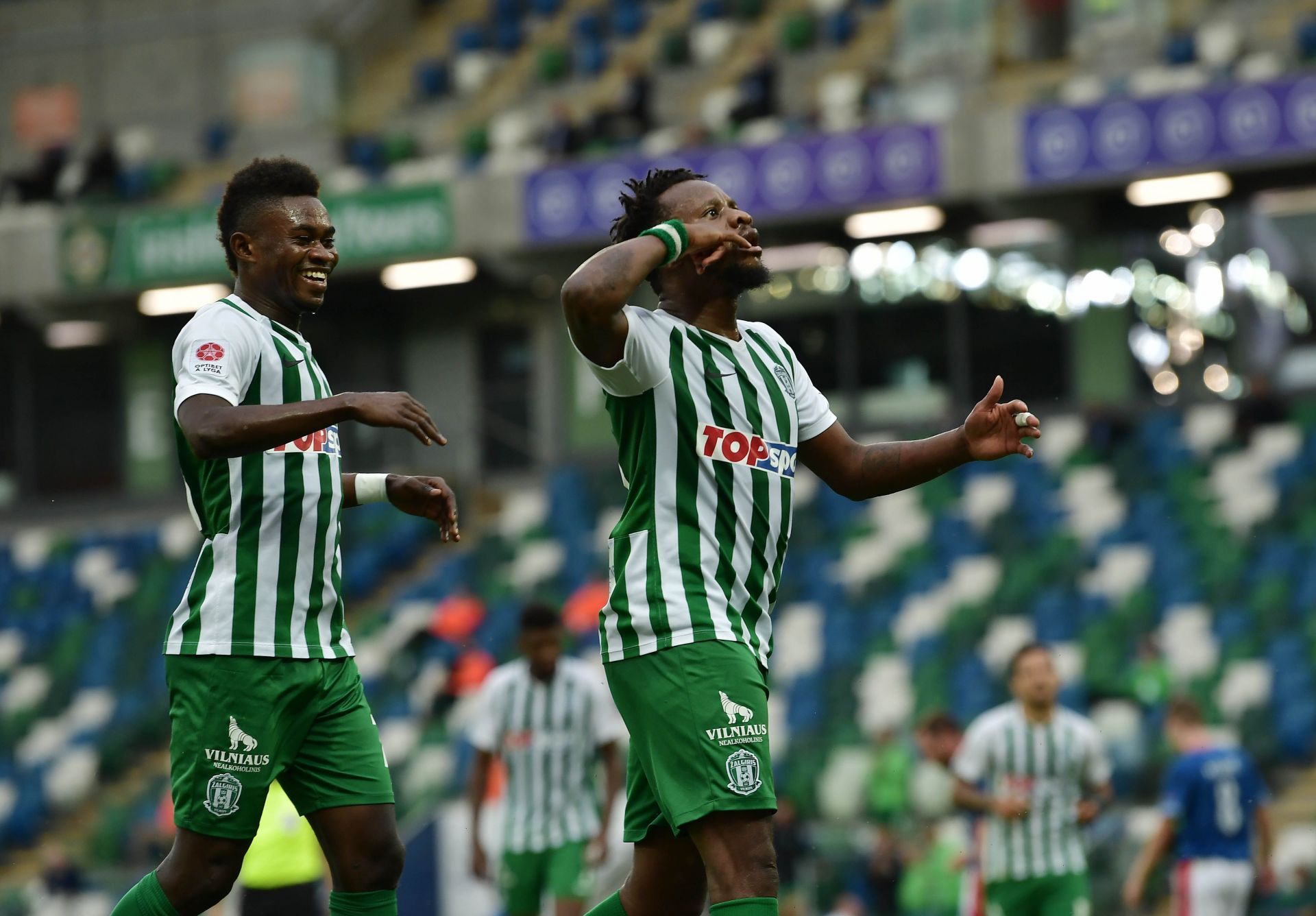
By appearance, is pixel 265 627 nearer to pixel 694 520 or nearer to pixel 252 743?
pixel 252 743

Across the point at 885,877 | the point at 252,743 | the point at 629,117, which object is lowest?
the point at 885,877

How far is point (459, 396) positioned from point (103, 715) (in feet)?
20.1

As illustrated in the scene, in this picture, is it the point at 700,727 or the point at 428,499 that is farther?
the point at 428,499

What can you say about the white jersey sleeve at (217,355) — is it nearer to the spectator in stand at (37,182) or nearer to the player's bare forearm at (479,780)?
the player's bare forearm at (479,780)

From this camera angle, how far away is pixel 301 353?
518 centimetres

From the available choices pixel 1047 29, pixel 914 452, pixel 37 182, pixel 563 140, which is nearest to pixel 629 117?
pixel 563 140

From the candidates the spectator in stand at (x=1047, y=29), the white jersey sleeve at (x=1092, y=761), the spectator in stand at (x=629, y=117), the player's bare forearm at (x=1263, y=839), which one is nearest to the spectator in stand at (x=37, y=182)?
the spectator in stand at (x=629, y=117)

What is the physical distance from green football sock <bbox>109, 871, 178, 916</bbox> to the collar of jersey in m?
1.41

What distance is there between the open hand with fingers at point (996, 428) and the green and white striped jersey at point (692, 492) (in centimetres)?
48

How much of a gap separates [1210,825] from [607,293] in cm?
681

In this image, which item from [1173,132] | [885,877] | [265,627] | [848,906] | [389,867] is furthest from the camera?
[1173,132]

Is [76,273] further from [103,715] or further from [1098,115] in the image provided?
[1098,115]

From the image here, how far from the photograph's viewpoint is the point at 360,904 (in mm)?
5055

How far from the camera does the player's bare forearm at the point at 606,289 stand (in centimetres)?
448
